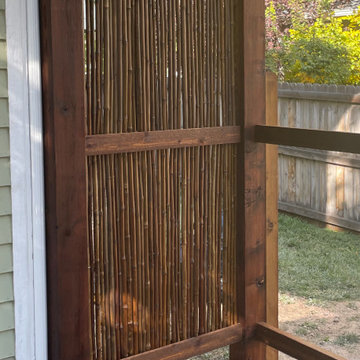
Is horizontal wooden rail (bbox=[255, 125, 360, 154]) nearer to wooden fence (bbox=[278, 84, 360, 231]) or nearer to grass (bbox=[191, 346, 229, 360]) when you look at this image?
grass (bbox=[191, 346, 229, 360])

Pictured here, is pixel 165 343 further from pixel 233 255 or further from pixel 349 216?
pixel 349 216

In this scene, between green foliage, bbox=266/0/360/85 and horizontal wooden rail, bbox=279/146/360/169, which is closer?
horizontal wooden rail, bbox=279/146/360/169

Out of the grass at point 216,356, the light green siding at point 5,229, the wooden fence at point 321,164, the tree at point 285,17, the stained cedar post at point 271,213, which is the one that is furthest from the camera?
the tree at point 285,17

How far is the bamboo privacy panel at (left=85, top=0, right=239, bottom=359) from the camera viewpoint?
254 centimetres

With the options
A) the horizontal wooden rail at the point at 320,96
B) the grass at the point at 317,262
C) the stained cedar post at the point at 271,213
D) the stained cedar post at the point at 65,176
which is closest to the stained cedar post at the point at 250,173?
the stained cedar post at the point at 271,213

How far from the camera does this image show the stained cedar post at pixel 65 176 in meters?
2.36

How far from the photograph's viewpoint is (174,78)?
274 cm

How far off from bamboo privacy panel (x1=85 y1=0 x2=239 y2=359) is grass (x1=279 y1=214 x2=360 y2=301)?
70.6 inches

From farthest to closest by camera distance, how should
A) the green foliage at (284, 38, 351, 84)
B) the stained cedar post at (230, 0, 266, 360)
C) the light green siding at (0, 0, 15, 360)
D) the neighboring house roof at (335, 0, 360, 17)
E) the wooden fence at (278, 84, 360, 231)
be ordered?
the neighboring house roof at (335, 0, 360, 17)
the green foliage at (284, 38, 351, 84)
the wooden fence at (278, 84, 360, 231)
the stained cedar post at (230, 0, 266, 360)
the light green siding at (0, 0, 15, 360)

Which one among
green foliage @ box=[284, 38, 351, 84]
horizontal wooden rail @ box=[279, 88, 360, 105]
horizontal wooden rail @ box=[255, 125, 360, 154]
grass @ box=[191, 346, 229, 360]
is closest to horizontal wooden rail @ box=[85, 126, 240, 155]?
horizontal wooden rail @ box=[255, 125, 360, 154]

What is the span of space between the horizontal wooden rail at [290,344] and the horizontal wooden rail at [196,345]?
108mm

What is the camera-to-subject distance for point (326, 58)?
7406mm

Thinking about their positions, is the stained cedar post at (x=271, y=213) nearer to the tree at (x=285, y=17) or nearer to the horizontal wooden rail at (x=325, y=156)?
the horizontal wooden rail at (x=325, y=156)

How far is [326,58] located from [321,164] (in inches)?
83.0
